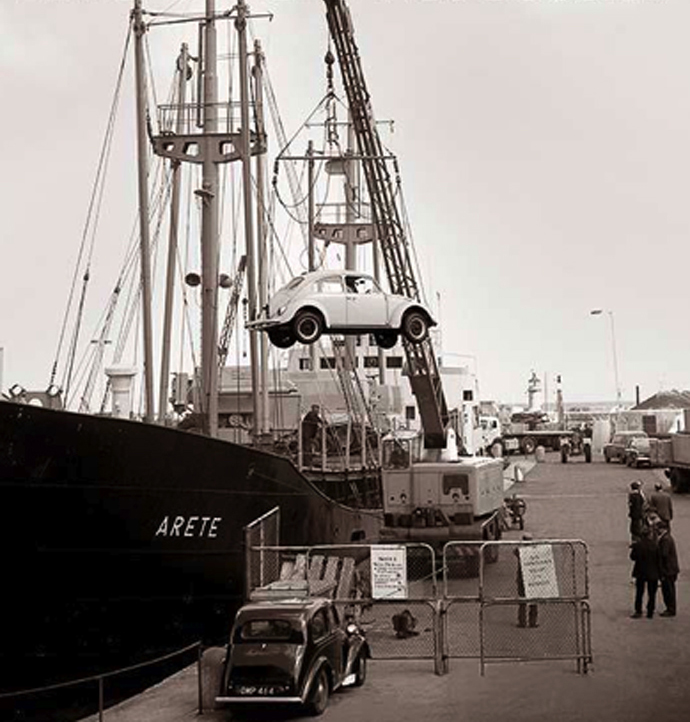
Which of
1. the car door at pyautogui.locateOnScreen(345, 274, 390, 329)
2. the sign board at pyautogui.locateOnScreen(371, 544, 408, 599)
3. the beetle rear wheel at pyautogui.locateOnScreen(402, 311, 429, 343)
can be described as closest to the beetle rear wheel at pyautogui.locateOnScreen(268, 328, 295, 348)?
the car door at pyautogui.locateOnScreen(345, 274, 390, 329)

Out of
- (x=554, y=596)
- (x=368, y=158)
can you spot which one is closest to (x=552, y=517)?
(x=368, y=158)

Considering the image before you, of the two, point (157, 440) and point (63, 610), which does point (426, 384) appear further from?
point (63, 610)

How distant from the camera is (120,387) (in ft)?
63.4

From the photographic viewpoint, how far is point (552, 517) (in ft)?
112

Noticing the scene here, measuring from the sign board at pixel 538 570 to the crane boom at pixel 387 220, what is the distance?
11.0 metres

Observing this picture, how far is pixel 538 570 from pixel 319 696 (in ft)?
13.3

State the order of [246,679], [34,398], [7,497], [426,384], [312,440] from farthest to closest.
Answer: [312,440], [426,384], [34,398], [7,497], [246,679]

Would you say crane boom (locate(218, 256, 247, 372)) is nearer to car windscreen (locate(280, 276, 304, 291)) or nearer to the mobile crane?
the mobile crane

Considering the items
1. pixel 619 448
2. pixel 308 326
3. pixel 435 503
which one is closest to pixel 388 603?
pixel 308 326

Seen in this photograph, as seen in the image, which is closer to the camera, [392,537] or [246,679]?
[246,679]

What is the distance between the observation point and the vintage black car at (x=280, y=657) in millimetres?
11133

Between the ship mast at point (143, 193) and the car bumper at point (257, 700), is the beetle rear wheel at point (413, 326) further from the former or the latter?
the car bumper at point (257, 700)

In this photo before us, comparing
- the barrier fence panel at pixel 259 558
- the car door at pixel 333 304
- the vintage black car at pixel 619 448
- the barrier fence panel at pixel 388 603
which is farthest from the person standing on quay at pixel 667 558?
the vintage black car at pixel 619 448

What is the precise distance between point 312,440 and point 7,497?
48.1ft
